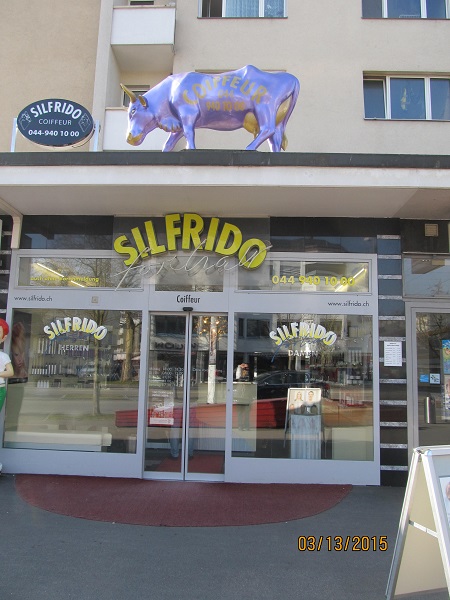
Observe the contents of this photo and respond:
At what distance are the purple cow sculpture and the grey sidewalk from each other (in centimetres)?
463

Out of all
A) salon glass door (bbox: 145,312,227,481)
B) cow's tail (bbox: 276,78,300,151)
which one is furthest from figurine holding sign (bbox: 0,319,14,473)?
cow's tail (bbox: 276,78,300,151)

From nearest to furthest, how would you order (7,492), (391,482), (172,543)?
(172,543)
(7,492)
(391,482)

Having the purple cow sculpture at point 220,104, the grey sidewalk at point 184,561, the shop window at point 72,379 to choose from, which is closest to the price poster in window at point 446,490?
the grey sidewalk at point 184,561

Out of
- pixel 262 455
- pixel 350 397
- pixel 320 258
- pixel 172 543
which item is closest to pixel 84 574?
pixel 172 543

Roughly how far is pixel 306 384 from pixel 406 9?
855 centimetres

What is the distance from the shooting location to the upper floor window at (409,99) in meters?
9.86

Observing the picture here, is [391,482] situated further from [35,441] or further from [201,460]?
[35,441]

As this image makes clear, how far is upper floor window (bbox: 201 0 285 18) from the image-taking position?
1030cm

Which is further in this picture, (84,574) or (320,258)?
(320,258)

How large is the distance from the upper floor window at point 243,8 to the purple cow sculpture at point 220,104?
4728 millimetres

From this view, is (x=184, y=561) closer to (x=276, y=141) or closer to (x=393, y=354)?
(x=393, y=354)

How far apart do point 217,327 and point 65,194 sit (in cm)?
264

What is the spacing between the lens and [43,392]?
702 centimetres
